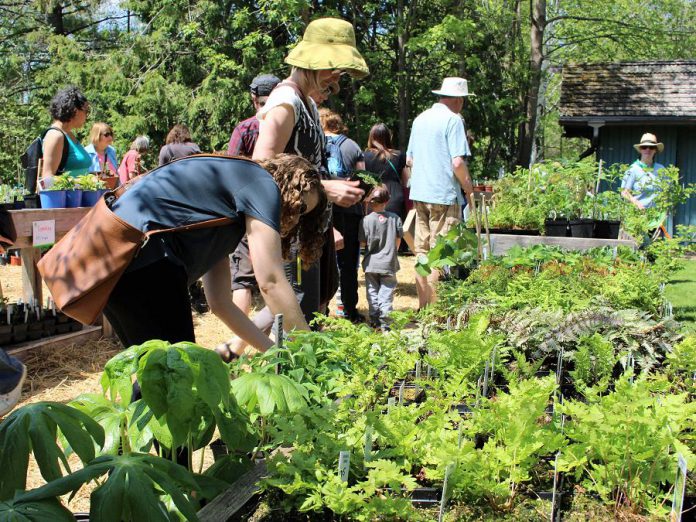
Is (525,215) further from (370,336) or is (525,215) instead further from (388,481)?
(388,481)

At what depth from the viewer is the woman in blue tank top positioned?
585cm

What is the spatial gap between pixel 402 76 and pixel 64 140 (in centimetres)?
1082

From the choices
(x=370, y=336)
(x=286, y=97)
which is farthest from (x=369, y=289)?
(x=370, y=336)

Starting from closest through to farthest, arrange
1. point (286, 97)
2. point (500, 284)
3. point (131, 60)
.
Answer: point (286, 97)
point (500, 284)
point (131, 60)

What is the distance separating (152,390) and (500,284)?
3.27 metres

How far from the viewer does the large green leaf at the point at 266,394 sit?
6.62 feet

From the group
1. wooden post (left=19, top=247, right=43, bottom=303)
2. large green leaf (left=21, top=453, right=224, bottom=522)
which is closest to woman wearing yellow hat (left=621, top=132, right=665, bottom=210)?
wooden post (left=19, top=247, right=43, bottom=303)

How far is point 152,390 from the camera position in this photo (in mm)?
1633

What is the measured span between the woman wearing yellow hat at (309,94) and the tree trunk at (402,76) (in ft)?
39.6

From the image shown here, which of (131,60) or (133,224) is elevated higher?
(131,60)

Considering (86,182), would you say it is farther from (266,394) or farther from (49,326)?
(266,394)

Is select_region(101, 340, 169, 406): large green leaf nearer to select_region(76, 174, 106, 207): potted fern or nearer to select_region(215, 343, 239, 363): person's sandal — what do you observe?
select_region(215, 343, 239, 363): person's sandal

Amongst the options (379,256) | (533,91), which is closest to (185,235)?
(379,256)

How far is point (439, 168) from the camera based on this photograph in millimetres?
A: 6719
